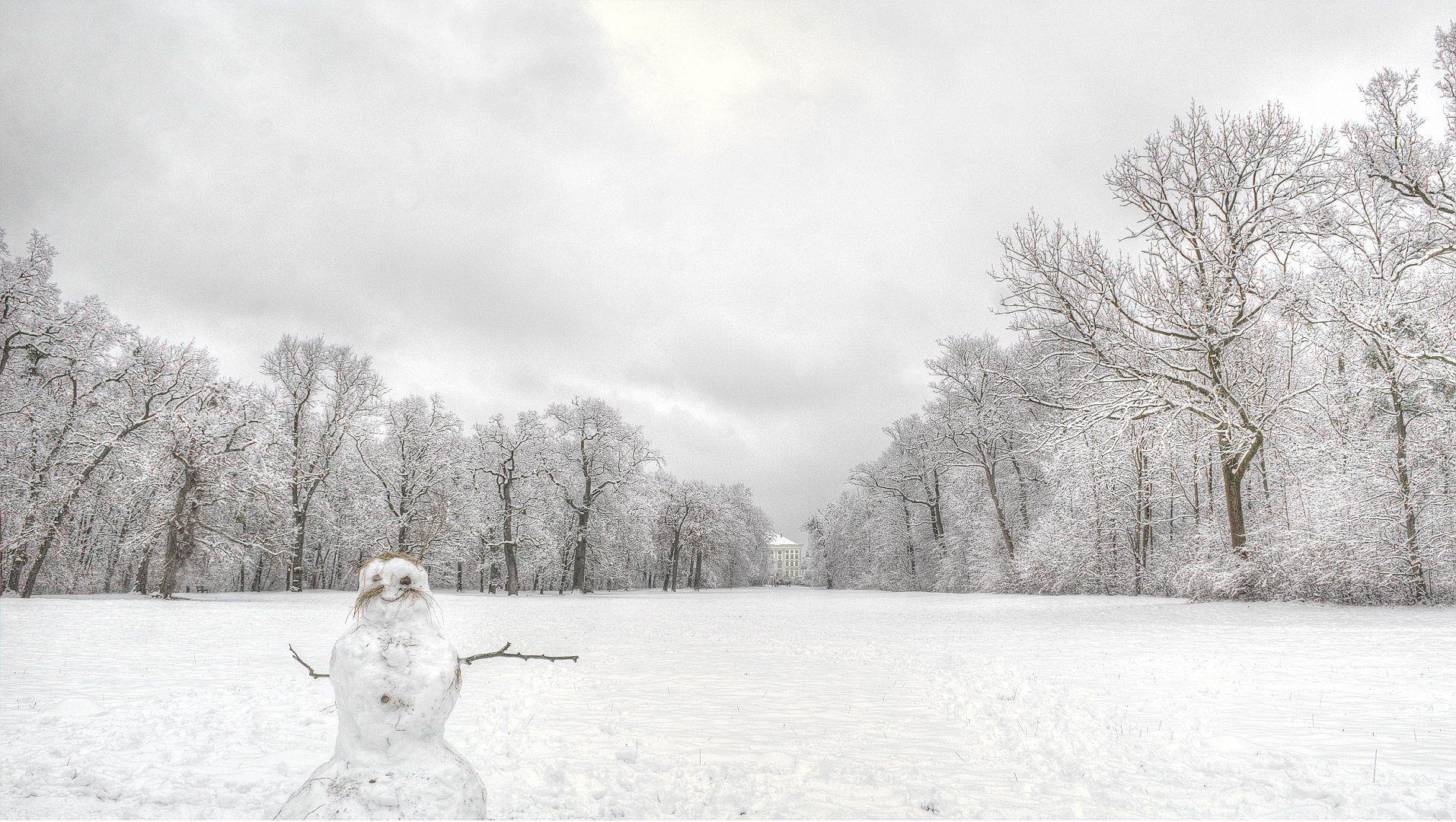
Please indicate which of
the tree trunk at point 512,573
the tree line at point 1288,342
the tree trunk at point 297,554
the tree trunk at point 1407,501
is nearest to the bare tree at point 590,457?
the tree trunk at point 512,573

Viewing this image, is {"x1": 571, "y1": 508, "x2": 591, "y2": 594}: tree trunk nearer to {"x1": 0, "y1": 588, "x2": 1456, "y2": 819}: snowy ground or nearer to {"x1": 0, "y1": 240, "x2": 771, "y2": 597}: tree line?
{"x1": 0, "y1": 240, "x2": 771, "y2": 597}: tree line

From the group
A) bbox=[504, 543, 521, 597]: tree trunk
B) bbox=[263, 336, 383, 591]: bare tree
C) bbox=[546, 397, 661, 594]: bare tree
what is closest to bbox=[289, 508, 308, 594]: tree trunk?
bbox=[263, 336, 383, 591]: bare tree

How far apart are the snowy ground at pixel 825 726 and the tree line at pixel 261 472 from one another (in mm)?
4985

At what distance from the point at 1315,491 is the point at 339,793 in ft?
65.8

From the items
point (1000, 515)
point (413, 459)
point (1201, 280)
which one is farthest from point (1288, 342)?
point (413, 459)

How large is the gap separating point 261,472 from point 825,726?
74.7 feet

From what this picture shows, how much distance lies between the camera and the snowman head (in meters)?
2.74

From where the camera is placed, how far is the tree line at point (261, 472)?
61.5ft

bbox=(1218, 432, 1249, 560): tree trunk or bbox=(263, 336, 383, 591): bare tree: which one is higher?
bbox=(263, 336, 383, 591): bare tree

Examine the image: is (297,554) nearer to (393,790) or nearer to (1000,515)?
(1000,515)

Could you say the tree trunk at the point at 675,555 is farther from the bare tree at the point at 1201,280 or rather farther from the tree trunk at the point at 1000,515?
the bare tree at the point at 1201,280

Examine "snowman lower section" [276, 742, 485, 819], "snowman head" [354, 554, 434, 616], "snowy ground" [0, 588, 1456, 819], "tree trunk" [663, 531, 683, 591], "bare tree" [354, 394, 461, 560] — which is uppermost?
"bare tree" [354, 394, 461, 560]

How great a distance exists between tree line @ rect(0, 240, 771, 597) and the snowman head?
8.82 meters

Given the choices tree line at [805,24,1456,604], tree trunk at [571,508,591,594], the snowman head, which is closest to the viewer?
the snowman head
